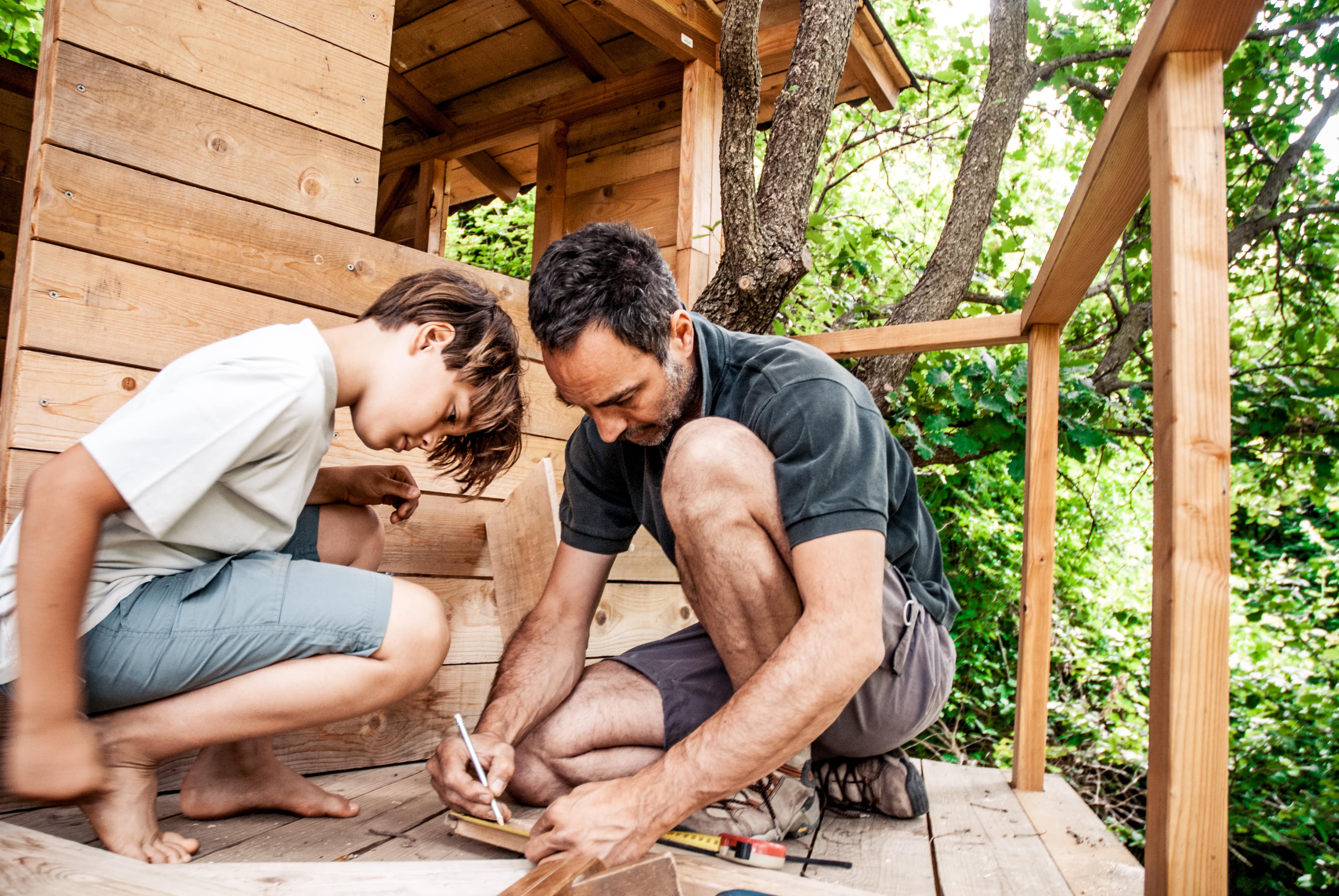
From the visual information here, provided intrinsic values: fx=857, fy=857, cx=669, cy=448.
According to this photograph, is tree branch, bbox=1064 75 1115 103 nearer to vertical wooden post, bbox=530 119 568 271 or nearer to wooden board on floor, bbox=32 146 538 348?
vertical wooden post, bbox=530 119 568 271

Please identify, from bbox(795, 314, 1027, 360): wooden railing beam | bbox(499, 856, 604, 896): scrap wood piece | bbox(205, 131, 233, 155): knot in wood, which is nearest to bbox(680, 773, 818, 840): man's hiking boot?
bbox(499, 856, 604, 896): scrap wood piece

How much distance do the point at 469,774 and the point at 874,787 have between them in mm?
878

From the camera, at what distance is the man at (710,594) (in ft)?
4.16

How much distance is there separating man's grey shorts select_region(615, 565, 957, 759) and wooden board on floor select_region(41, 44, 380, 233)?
1.33 metres

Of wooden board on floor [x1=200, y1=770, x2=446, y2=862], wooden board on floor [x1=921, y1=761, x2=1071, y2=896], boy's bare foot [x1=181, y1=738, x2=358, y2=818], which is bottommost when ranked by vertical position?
wooden board on floor [x1=921, y1=761, x2=1071, y2=896]

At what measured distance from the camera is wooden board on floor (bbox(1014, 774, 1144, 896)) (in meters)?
1.49

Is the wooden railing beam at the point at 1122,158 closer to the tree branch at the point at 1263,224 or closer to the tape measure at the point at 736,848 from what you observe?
the tape measure at the point at 736,848

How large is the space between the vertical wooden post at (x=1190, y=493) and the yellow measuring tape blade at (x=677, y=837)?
2.13ft

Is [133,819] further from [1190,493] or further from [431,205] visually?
[431,205]

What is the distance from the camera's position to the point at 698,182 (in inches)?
128

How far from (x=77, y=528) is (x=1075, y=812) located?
2047 millimetres

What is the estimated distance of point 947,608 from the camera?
182 cm

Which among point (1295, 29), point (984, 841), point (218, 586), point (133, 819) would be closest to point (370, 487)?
point (218, 586)

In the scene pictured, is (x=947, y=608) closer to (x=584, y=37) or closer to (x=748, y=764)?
(x=748, y=764)
